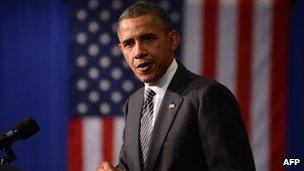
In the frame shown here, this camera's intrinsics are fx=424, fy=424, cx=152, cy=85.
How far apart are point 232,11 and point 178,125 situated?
5.74ft

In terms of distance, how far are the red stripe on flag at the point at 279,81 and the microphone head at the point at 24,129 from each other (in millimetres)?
1846

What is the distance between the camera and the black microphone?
3.95ft

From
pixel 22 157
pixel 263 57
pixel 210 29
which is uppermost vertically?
pixel 210 29

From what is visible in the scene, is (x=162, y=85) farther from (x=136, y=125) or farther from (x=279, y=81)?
(x=279, y=81)

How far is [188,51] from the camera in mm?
2768

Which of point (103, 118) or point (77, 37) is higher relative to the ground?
point (77, 37)

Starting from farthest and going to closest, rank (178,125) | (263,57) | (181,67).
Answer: (263,57)
(181,67)
(178,125)

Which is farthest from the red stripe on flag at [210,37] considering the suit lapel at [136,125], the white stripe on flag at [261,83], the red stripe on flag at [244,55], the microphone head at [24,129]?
the microphone head at [24,129]

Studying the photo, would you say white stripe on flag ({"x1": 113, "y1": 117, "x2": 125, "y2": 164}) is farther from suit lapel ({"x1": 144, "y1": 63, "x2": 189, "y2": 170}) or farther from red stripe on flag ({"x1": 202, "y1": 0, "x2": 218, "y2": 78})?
suit lapel ({"x1": 144, "y1": 63, "x2": 189, "y2": 170})

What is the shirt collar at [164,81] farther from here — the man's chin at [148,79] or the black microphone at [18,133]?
the black microphone at [18,133]

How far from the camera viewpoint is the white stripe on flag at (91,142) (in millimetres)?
2791

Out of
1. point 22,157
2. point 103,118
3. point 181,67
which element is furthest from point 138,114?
point 22,157

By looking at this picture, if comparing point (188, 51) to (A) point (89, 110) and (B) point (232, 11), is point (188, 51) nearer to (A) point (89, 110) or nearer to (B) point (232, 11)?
(B) point (232, 11)

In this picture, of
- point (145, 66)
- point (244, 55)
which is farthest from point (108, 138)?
point (145, 66)
